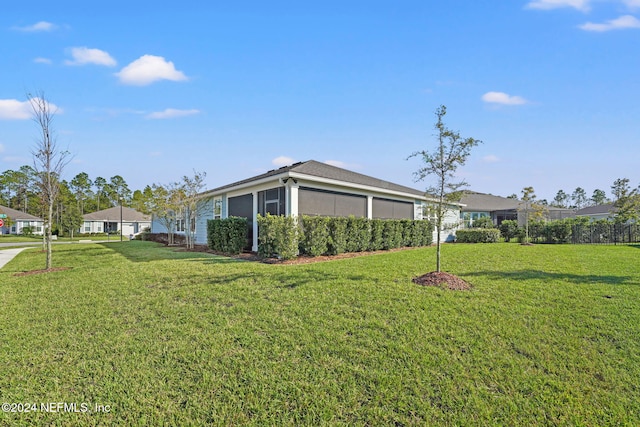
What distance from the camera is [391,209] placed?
54.2 feet

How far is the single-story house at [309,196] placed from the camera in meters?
11.8

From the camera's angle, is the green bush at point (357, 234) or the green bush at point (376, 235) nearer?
the green bush at point (357, 234)

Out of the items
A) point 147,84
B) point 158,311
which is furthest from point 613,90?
point 147,84

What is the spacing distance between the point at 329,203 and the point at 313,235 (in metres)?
2.75

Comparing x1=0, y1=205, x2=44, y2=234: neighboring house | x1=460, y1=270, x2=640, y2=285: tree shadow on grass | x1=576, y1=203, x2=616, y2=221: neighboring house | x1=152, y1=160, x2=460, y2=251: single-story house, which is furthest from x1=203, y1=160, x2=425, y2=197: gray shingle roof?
x1=0, y1=205, x2=44, y2=234: neighboring house

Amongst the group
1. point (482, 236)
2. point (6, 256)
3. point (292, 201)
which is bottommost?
point (6, 256)

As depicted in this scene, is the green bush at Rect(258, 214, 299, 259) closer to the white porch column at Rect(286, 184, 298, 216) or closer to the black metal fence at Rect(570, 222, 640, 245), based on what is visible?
the white porch column at Rect(286, 184, 298, 216)

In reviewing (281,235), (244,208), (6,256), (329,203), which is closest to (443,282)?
(281,235)

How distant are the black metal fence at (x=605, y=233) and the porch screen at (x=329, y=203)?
13151mm

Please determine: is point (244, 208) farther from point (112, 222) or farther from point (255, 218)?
point (112, 222)

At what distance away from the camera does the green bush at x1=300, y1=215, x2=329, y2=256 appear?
1055 cm

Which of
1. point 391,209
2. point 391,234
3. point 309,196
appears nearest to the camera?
point 309,196

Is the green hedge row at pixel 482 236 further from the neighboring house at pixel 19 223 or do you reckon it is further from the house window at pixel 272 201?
the neighboring house at pixel 19 223

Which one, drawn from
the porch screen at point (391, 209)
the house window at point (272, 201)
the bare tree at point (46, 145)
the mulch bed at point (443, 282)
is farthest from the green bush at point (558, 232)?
the bare tree at point (46, 145)
